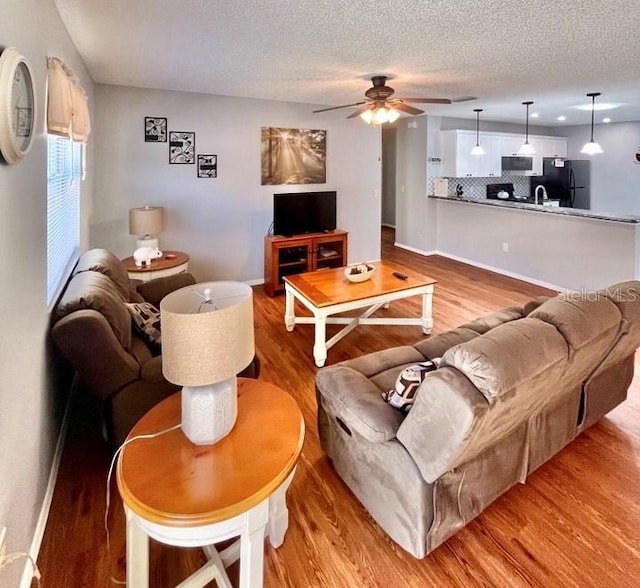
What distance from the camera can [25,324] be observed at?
1.64 m

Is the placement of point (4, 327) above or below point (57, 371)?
above

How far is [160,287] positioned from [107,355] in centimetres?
149

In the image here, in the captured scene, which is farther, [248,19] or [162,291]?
[162,291]

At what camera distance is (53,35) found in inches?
91.2

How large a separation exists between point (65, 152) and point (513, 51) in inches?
132

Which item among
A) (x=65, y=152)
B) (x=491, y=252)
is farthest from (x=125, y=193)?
(x=491, y=252)

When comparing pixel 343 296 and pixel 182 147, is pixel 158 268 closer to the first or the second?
pixel 182 147

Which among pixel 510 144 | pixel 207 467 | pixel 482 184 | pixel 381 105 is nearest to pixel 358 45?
pixel 381 105

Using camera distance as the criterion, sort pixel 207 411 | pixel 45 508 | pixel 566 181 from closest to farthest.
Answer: pixel 207 411 → pixel 45 508 → pixel 566 181

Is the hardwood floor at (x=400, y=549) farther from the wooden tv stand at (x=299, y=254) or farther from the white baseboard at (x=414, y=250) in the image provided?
the white baseboard at (x=414, y=250)

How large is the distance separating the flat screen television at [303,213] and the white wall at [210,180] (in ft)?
1.38

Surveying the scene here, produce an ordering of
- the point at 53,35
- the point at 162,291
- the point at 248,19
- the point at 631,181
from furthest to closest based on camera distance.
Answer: the point at 631,181 → the point at 162,291 → the point at 248,19 → the point at 53,35

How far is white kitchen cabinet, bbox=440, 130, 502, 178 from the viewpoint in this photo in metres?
6.85

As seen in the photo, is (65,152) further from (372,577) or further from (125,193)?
(372,577)
